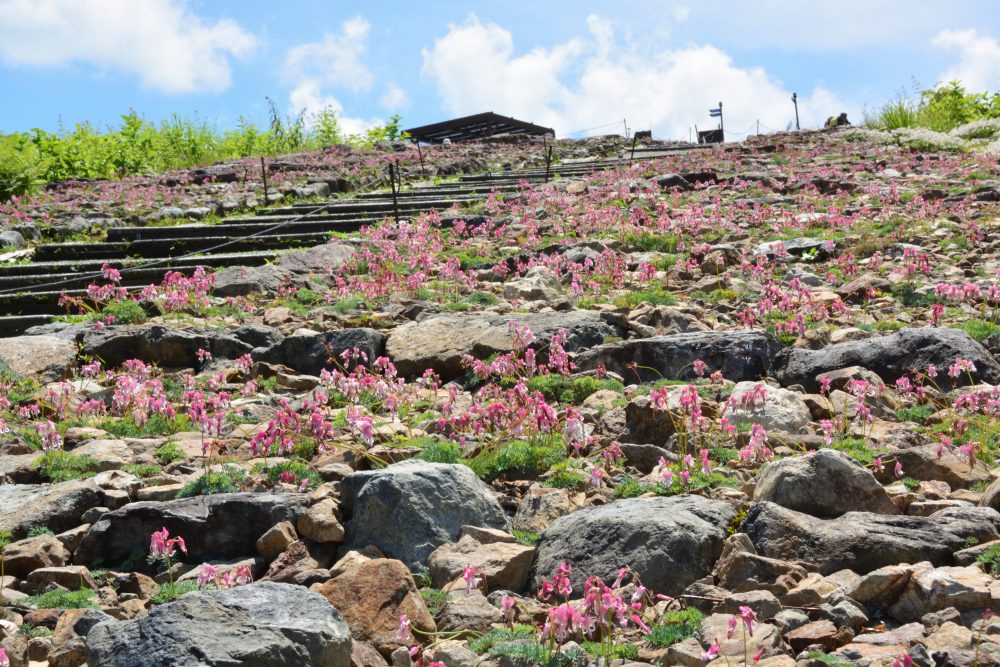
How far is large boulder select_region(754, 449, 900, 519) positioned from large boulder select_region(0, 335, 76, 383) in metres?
7.49

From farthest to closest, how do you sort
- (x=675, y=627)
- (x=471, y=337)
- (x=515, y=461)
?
1. (x=471, y=337)
2. (x=515, y=461)
3. (x=675, y=627)

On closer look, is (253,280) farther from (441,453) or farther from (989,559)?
(989,559)

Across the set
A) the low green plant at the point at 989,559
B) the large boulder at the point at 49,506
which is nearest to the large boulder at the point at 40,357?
the large boulder at the point at 49,506

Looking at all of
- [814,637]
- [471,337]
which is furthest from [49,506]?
[814,637]

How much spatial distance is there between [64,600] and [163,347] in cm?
548

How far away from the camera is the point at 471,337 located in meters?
8.67

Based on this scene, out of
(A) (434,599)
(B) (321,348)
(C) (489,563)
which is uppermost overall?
(B) (321,348)

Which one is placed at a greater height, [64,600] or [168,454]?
[168,454]

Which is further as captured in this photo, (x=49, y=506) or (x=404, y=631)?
(x=49, y=506)

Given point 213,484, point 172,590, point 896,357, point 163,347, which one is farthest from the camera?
point 163,347

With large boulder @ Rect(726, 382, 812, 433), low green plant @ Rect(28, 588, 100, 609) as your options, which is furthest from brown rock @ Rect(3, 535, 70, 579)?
large boulder @ Rect(726, 382, 812, 433)

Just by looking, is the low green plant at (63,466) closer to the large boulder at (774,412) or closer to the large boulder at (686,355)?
the large boulder at (686,355)

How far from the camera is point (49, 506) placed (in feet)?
18.6

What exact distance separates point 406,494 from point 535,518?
31.2 inches
